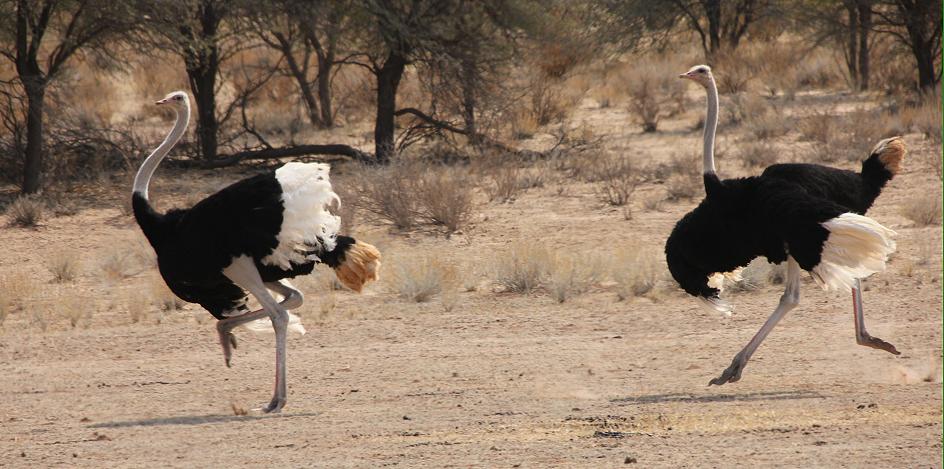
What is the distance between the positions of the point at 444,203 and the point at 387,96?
16.9ft

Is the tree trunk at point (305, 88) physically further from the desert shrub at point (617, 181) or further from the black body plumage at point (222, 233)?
the black body plumage at point (222, 233)

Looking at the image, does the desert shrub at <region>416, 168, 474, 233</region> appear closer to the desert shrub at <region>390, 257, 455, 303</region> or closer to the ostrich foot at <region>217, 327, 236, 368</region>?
the desert shrub at <region>390, 257, 455, 303</region>

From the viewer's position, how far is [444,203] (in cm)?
1401

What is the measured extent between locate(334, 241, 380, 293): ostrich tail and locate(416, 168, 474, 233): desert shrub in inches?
232

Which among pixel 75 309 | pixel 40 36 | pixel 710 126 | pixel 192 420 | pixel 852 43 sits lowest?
pixel 192 420

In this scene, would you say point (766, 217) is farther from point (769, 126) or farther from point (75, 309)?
point (769, 126)

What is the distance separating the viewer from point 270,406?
7457 mm

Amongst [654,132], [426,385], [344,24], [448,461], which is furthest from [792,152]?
[448,461]

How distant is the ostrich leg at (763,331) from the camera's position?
7637 millimetres

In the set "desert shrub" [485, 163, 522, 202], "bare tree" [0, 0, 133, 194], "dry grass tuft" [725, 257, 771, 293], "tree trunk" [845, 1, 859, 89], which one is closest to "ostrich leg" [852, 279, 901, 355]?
"dry grass tuft" [725, 257, 771, 293]

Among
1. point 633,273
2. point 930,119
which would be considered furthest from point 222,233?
point 930,119

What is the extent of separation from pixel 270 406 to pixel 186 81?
20.7 meters

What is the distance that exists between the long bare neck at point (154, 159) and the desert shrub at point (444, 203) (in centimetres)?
549

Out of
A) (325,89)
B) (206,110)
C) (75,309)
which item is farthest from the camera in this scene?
(325,89)
